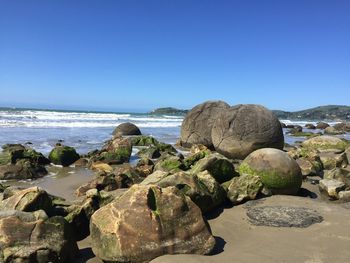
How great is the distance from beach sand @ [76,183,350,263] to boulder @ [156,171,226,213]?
21cm

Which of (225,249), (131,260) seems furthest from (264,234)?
(131,260)

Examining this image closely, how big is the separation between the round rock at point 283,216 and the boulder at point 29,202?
305 cm

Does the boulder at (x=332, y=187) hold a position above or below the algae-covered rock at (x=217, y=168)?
below

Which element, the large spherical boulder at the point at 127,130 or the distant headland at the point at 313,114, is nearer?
the large spherical boulder at the point at 127,130

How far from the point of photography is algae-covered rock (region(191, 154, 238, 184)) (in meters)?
7.70

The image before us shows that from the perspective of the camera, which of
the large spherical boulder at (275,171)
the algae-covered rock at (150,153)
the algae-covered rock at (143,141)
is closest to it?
the large spherical boulder at (275,171)

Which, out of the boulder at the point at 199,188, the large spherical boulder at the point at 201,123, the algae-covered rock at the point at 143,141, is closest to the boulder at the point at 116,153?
the algae-covered rock at the point at 143,141

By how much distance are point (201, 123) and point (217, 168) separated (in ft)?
31.7

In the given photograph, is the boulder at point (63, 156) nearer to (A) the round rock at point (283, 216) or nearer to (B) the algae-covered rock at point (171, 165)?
(B) the algae-covered rock at point (171, 165)

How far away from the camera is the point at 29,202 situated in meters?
5.64

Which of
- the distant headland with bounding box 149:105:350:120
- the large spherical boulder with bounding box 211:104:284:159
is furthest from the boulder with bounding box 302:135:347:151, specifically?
the distant headland with bounding box 149:105:350:120

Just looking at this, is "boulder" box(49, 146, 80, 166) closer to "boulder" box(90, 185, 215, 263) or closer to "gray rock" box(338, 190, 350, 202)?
"boulder" box(90, 185, 215, 263)

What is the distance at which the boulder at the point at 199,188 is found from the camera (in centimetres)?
625

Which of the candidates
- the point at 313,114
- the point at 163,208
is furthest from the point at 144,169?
the point at 313,114
